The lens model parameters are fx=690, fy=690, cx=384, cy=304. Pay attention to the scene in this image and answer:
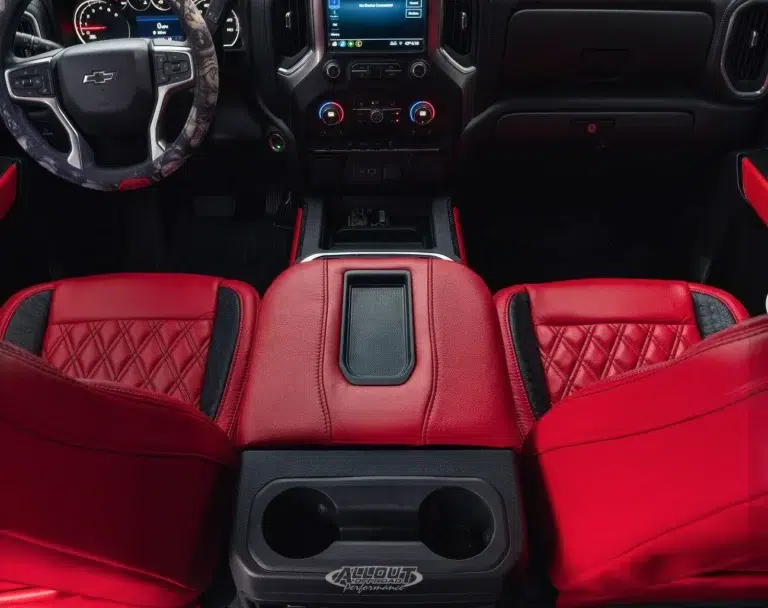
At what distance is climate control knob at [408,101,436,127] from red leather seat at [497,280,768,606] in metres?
0.96

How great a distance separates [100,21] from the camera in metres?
1.53

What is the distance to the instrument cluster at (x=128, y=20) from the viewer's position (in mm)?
1514

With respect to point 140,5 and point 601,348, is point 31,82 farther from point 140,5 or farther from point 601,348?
point 601,348

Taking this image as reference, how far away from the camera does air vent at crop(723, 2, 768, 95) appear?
5.06ft

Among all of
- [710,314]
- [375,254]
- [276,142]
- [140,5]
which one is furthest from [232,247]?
[710,314]

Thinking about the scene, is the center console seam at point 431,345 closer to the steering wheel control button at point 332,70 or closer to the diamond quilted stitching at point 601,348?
the diamond quilted stitching at point 601,348

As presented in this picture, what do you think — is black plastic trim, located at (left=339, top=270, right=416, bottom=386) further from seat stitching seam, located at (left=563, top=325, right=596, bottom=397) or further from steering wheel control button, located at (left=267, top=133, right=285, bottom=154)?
steering wheel control button, located at (left=267, top=133, right=285, bottom=154)

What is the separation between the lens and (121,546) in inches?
25.4

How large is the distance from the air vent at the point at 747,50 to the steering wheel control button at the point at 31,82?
1436 mm

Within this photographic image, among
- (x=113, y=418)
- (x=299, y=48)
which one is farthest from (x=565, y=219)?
(x=113, y=418)

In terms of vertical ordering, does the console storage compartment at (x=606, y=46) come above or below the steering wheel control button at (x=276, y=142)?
above

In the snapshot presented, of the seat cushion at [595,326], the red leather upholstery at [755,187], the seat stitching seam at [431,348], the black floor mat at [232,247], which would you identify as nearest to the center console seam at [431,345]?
the seat stitching seam at [431,348]

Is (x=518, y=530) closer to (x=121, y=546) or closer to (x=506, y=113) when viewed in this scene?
(x=121, y=546)

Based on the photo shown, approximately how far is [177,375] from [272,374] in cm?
33
